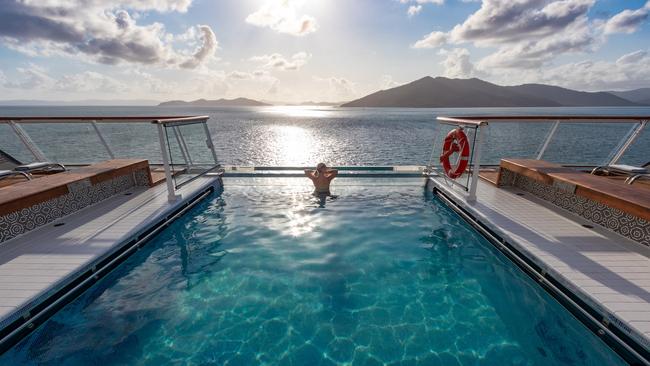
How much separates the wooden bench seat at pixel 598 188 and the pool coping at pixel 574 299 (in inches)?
59.0

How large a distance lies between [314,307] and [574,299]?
3.34m

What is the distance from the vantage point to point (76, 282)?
4.07m

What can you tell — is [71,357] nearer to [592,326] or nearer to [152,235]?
[152,235]

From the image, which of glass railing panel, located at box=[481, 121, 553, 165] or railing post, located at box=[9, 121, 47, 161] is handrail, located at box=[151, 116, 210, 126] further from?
glass railing panel, located at box=[481, 121, 553, 165]

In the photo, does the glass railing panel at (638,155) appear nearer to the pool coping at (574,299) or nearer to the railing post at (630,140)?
the railing post at (630,140)

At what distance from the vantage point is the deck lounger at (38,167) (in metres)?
7.26

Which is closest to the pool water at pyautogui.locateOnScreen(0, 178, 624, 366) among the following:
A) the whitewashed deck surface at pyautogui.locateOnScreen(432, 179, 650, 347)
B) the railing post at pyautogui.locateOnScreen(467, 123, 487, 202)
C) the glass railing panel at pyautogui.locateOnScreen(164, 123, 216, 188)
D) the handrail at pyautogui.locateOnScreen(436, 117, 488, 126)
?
the whitewashed deck surface at pyautogui.locateOnScreen(432, 179, 650, 347)

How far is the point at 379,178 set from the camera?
10094mm

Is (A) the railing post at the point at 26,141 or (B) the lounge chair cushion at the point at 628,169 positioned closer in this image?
(B) the lounge chair cushion at the point at 628,169

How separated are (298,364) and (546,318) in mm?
3220

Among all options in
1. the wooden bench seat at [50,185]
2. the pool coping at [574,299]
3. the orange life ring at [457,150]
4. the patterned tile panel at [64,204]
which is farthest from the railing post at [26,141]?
the pool coping at [574,299]

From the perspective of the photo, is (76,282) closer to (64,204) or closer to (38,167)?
(64,204)

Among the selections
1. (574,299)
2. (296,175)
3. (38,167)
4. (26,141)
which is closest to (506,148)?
(296,175)

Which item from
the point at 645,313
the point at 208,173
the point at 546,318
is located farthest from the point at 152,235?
the point at 645,313
